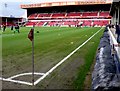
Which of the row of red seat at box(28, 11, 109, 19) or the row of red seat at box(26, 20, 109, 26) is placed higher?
the row of red seat at box(28, 11, 109, 19)

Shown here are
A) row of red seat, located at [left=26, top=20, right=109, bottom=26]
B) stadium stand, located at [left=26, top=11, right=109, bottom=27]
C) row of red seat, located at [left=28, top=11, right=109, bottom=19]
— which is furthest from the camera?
row of red seat, located at [left=28, top=11, right=109, bottom=19]

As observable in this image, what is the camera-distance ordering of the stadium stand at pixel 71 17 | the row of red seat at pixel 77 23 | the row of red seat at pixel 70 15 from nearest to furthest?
the row of red seat at pixel 77 23, the stadium stand at pixel 71 17, the row of red seat at pixel 70 15

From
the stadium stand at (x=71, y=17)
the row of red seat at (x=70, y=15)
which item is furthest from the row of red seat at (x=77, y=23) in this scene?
the row of red seat at (x=70, y=15)

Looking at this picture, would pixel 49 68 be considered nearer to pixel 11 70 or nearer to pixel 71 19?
pixel 11 70

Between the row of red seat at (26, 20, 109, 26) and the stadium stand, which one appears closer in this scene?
the row of red seat at (26, 20, 109, 26)

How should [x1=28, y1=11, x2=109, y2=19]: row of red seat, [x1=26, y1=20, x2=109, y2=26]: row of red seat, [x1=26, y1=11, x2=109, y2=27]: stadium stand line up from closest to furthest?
[x1=26, y1=20, x2=109, y2=26]: row of red seat
[x1=26, y1=11, x2=109, y2=27]: stadium stand
[x1=28, y1=11, x2=109, y2=19]: row of red seat

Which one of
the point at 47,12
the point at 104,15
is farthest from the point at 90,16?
the point at 47,12

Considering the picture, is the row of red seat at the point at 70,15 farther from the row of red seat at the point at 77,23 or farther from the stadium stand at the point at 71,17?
the row of red seat at the point at 77,23

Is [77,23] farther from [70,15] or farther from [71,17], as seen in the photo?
[70,15]

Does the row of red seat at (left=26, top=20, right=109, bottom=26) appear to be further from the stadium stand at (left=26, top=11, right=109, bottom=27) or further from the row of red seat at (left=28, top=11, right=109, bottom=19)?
the row of red seat at (left=28, top=11, right=109, bottom=19)

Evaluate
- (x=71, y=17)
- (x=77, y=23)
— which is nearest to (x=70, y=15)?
(x=71, y=17)

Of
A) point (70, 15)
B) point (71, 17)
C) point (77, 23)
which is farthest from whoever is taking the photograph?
point (70, 15)

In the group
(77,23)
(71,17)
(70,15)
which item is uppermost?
(70,15)

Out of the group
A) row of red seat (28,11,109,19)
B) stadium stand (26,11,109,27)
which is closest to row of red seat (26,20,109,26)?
stadium stand (26,11,109,27)
